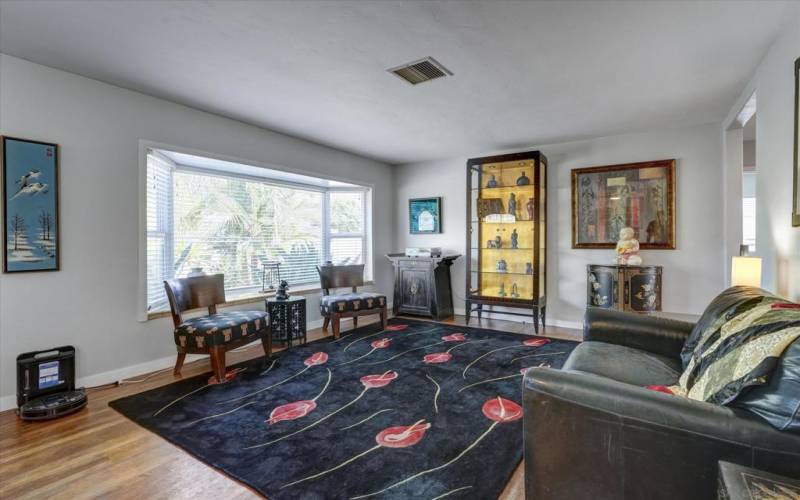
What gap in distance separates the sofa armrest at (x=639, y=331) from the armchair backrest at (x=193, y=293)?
3.34m

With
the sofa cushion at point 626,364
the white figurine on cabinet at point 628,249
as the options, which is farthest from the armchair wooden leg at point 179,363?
the white figurine on cabinet at point 628,249

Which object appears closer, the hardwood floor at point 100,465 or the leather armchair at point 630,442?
the leather armchair at point 630,442

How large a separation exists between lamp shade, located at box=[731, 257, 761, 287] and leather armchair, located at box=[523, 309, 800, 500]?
170 centimetres

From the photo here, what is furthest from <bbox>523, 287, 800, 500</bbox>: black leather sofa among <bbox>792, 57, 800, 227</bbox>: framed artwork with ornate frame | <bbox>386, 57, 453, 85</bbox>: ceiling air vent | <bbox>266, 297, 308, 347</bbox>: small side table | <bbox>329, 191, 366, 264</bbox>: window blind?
<bbox>329, 191, 366, 264</bbox>: window blind

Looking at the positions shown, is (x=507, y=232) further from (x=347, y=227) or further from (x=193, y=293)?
(x=193, y=293)

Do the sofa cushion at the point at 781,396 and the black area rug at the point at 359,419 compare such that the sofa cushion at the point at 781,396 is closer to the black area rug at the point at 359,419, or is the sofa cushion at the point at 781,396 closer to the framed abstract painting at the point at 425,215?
the black area rug at the point at 359,419

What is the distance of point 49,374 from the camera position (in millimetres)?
2631

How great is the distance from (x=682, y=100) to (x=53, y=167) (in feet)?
17.6

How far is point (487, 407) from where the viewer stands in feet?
8.21

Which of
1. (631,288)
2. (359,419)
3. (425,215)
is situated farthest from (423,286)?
(359,419)

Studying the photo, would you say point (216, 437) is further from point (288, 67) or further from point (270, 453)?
point (288, 67)

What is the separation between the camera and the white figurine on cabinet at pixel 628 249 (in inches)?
163

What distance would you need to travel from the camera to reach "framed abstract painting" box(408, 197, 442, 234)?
5.86 meters

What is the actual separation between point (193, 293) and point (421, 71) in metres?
2.85
